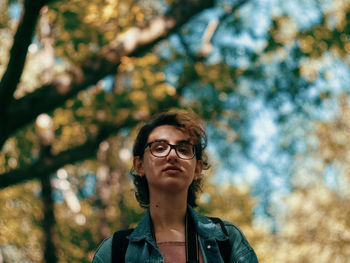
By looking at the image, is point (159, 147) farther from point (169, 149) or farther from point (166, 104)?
point (166, 104)

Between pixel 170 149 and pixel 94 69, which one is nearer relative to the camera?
pixel 170 149

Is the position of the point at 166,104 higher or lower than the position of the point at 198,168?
higher

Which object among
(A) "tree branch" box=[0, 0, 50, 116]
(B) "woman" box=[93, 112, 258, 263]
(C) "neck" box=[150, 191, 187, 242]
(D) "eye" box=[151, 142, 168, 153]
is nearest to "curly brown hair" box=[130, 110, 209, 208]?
(B) "woman" box=[93, 112, 258, 263]

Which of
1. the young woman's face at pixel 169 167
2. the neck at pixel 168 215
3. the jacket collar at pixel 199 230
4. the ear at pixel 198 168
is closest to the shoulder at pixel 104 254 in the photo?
the jacket collar at pixel 199 230

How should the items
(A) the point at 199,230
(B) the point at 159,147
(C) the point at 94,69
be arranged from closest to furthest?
(A) the point at 199,230, (B) the point at 159,147, (C) the point at 94,69

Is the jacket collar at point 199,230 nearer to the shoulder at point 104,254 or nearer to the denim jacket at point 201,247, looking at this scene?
the denim jacket at point 201,247

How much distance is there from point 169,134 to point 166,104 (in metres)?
5.38

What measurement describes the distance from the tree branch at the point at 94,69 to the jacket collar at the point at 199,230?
3100mm

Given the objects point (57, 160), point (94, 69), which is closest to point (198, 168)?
point (94, 69)

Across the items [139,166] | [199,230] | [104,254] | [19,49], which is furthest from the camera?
[19,49]

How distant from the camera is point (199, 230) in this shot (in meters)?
2.44

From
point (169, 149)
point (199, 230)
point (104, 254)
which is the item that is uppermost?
point (169, 149)

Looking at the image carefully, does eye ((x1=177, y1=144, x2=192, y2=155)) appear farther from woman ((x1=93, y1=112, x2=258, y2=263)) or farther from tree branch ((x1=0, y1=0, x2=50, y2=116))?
tree branch ((x1=0, y1=0, x2=50, y2=116))

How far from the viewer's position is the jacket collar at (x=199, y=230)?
238 centimetres
